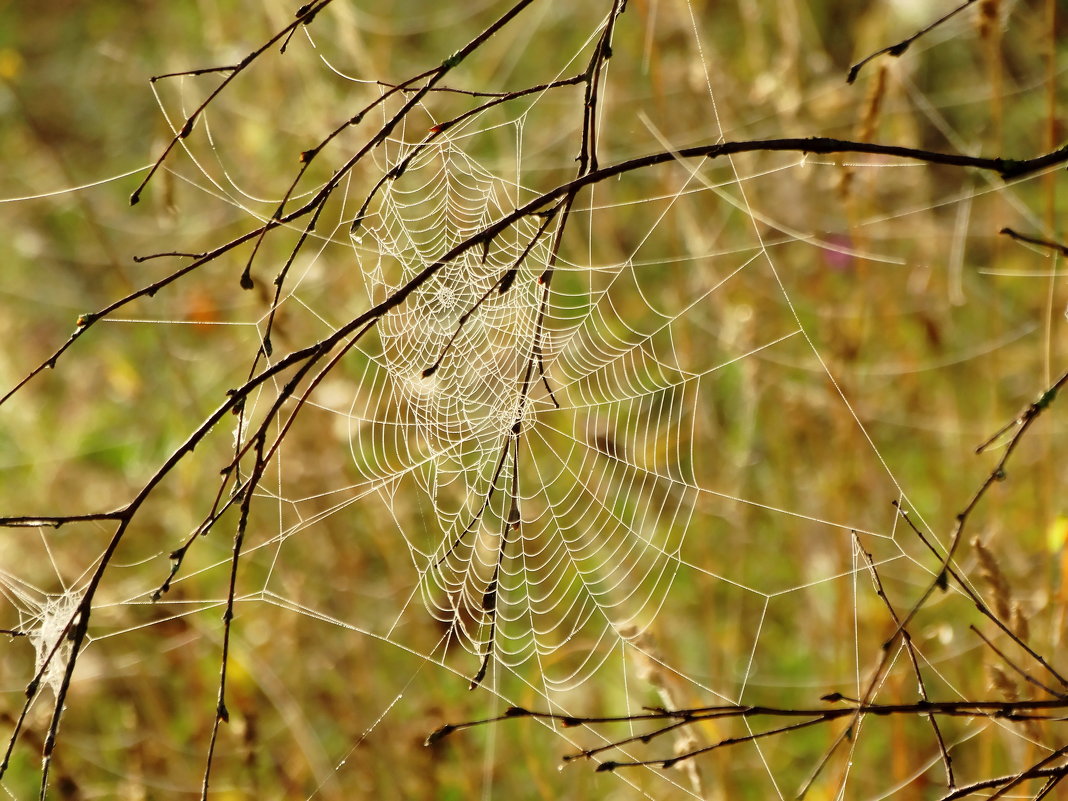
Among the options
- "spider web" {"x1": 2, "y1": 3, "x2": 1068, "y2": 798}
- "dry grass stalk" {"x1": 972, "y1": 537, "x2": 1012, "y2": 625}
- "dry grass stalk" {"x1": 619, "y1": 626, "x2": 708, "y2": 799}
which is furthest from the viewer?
"spider web" {"x1": 2, "y1": 3, "x2": 1068, "y2": 798}

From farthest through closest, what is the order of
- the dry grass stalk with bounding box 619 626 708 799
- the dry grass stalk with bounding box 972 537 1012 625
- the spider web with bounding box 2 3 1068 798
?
the spider web with bounding box 2 3 1068 798
the dry grass stalk with bounding box 619 626 708 799
the dry grass stalk with bounding box 972 537 1012 625

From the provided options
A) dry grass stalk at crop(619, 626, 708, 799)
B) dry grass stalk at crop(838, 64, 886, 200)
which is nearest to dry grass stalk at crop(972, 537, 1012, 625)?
dry grass stalk at crop(619, 626, 708, 799)

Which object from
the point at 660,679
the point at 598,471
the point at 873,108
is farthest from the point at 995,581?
the point at 598,471

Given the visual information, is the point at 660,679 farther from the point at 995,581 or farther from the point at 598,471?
the point at 598,471

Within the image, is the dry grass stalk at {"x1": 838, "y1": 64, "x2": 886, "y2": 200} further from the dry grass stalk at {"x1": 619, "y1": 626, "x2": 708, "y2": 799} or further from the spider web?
the dry grass stalk at {"x1": 619, "y1": 626, "x2": 708, "y2": 799}

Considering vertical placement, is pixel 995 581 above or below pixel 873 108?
below

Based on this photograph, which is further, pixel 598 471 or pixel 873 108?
pixel 598 471

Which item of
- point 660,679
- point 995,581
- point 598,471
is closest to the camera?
point 995,581

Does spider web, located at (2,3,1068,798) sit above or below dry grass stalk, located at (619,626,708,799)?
above

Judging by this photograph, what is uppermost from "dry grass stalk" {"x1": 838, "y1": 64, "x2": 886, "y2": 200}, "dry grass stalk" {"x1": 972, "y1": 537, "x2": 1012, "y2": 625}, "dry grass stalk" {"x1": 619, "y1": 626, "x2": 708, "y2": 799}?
"dry grass stalk" {"x1": 838, "y1": 64, "x2": 886, "y2": 200}

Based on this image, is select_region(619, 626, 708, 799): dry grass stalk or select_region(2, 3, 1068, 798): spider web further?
select_region(2, 3, 1068, 798): spider web
